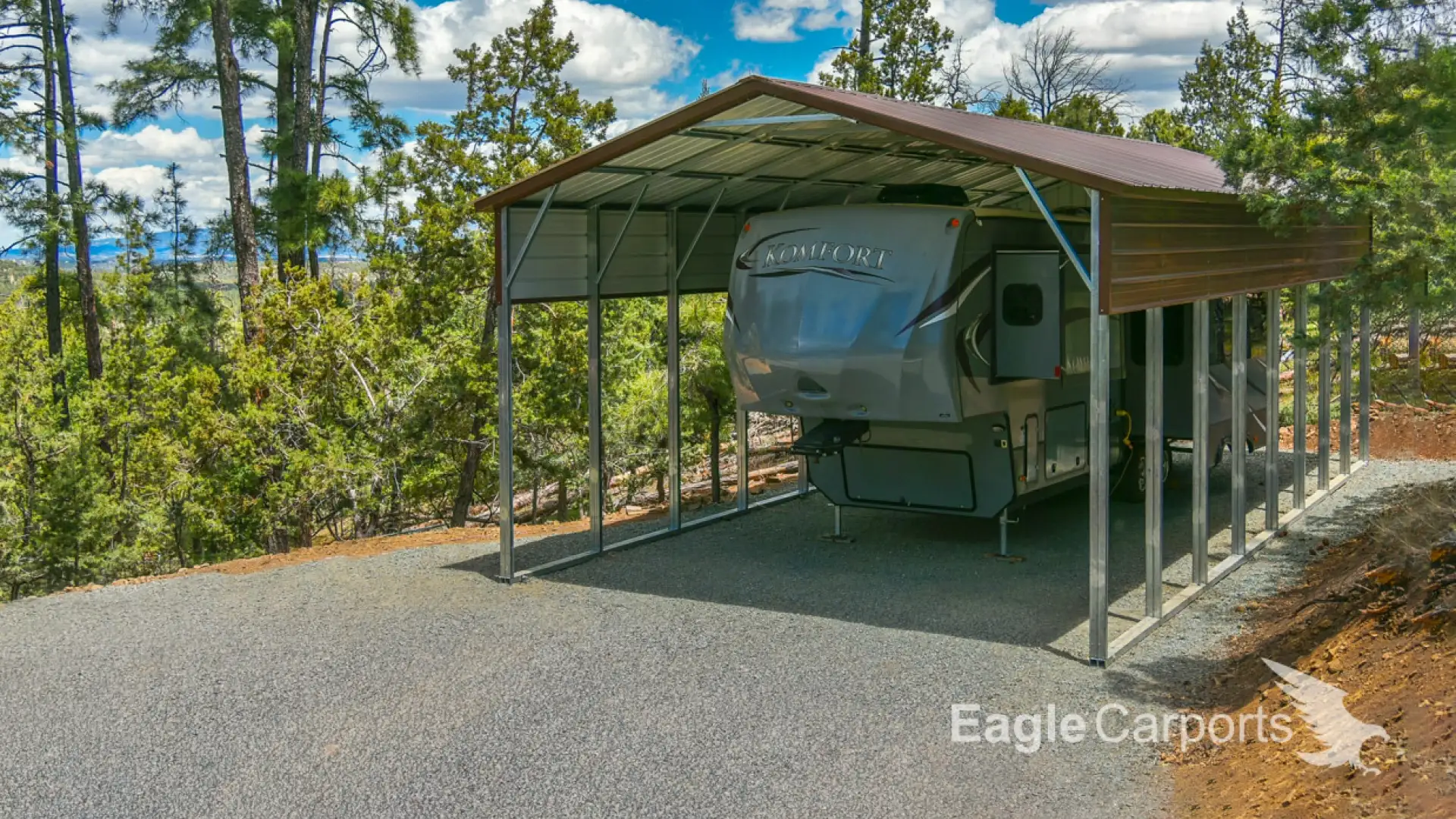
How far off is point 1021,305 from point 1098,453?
7.53ft

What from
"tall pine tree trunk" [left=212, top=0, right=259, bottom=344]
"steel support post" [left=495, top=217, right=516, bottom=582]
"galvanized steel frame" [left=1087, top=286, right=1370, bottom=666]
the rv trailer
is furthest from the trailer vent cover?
"tall pine tree trunk" [left=212, top=0, right=259, bottom=344]

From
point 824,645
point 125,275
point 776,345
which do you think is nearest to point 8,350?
point 125,275

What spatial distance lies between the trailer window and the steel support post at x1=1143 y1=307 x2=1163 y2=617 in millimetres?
1147

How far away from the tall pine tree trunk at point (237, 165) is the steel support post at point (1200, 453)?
47.9ft

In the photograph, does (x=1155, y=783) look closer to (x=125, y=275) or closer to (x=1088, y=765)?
(x=1088, y=765)

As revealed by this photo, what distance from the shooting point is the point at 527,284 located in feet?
34.0

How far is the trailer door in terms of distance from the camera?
9398mm

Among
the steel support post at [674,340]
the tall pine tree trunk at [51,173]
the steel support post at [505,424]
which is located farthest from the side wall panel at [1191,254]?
the tall pine tree trunk at [51,173]

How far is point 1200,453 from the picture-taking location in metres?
9.45

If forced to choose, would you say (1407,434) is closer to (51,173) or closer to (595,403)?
(595,403)

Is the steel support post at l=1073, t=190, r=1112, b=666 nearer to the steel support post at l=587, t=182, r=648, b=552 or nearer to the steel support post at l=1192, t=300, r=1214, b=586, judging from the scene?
the steel support post at l=1192, t=300, r=1214, b=586

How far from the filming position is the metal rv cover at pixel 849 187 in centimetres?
776

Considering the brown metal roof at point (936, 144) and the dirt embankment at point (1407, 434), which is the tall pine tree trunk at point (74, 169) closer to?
the brown metal roof at point (936, 144)

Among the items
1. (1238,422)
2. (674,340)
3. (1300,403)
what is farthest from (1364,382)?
(674,340)
